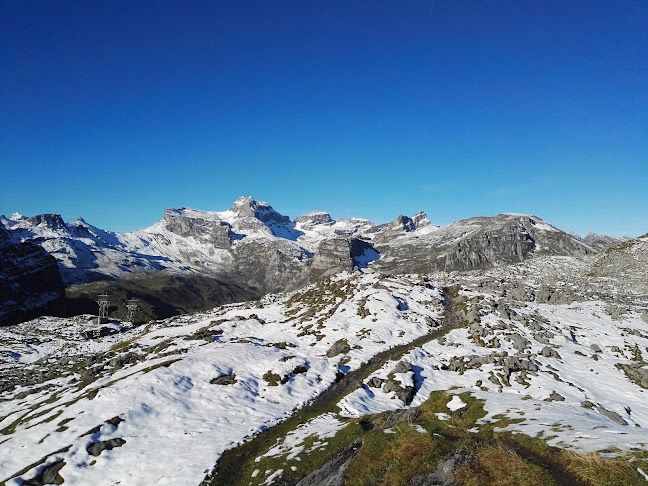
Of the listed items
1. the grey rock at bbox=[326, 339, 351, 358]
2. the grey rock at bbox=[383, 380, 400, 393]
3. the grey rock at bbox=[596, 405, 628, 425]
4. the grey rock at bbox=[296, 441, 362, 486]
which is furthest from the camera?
the grey rock at bbox=[326, 339, 351, 358]

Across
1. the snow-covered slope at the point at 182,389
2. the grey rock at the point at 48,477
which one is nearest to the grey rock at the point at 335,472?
the snow-covered slope at the point at 182,389

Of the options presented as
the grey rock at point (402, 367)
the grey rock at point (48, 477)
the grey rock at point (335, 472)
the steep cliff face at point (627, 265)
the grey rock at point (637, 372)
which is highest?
the steep cliff face at point (627, 265)

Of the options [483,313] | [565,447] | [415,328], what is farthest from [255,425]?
[483,313]

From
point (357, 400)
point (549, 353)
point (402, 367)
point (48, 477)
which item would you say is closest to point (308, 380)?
point (357, 400)

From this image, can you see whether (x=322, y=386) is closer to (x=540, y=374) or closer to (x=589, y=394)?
(x=540, y=374)

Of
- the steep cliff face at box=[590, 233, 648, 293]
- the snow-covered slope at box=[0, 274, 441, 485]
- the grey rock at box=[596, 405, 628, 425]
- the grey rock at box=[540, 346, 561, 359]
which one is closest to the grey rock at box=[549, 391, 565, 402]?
the grey rock at box=[596, 405, 628, 425]

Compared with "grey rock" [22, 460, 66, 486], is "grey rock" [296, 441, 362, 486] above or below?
above

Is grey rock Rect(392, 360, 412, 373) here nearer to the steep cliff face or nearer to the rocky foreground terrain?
the rocky foreground terrain

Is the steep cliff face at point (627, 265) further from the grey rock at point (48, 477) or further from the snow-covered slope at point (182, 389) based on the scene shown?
the grey rock at point (48, 477)
